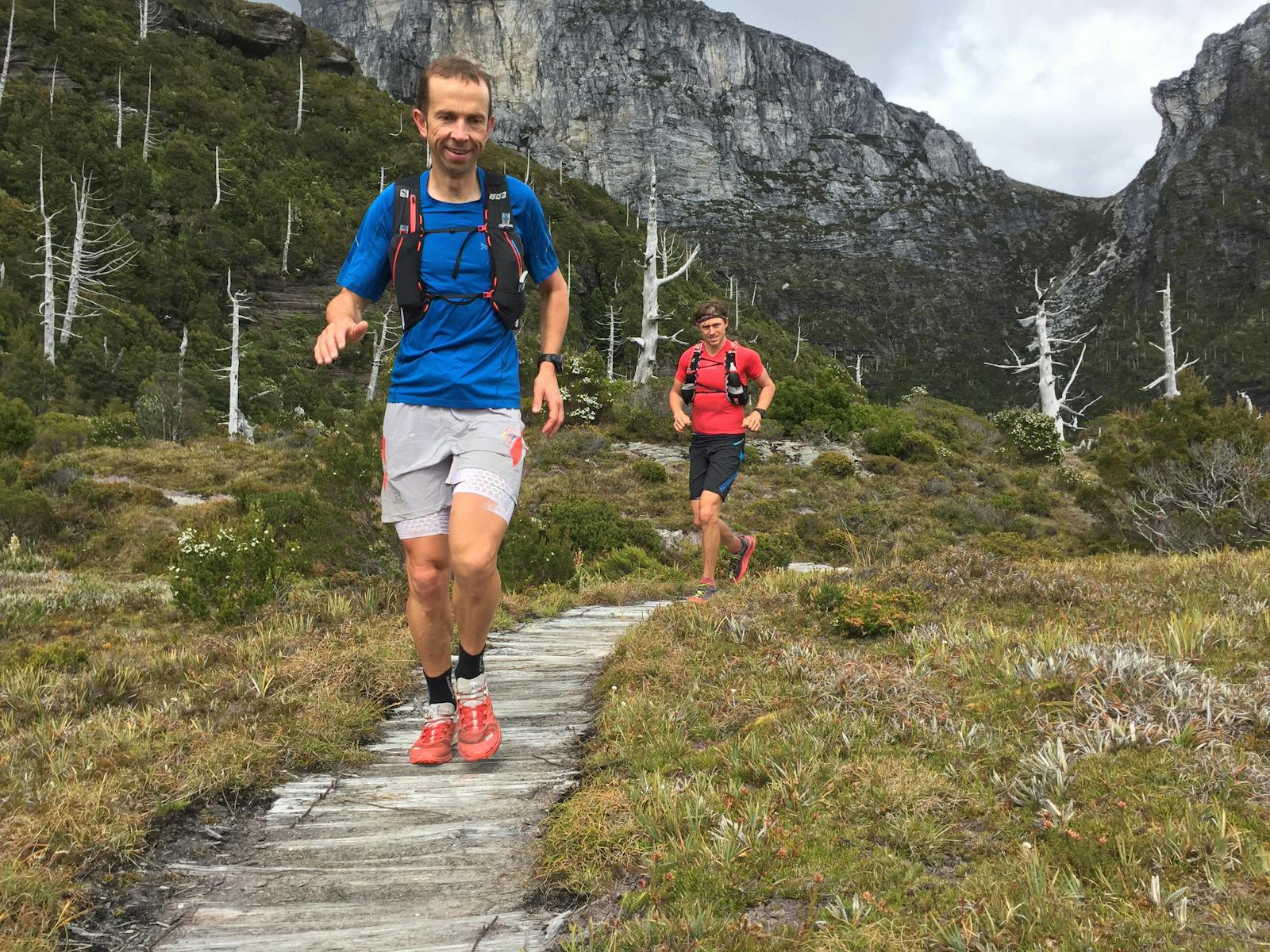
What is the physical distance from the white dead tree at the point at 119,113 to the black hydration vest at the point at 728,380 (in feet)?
149

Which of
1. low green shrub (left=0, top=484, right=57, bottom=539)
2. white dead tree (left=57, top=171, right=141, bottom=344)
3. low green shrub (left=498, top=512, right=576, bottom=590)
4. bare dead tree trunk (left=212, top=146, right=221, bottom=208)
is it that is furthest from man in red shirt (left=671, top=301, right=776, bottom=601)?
bare dead tree trunk (left=212, top=146, right=221, bottom=208)

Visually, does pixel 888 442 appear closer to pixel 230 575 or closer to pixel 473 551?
pixel 230 575

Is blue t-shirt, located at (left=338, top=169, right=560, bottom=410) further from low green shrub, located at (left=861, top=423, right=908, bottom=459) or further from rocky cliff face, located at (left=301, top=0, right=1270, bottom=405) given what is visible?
rocky cliff face, located at (left=301, top=0, right=1270, bottom=405)

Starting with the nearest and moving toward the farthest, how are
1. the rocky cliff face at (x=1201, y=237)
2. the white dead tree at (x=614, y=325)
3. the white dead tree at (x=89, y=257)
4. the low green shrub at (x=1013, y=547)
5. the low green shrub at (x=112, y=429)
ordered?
1. the low green shrub at (x=1013, y=547)
2. the low green shrub at (x=112, y=429)
3. the white dead tree at (x=89, y=257)
4. the white dead tree at (x=614, y=325)
5. the rocky cliff face at (x=1201, y=237)

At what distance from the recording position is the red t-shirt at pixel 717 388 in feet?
21.0

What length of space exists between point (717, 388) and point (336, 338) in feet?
13.5

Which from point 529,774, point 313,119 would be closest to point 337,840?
point 529,774

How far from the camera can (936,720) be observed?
8.29ft

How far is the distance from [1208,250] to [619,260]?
8448 centimetres

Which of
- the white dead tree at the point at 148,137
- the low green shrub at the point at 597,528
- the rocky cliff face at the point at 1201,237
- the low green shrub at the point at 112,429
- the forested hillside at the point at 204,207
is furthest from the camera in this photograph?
the rocky cliff face at the point at 1201,237

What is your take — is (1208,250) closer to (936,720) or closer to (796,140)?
(796,140)

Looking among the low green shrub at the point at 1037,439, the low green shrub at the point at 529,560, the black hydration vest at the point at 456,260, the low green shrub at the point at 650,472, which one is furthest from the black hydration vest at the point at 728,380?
the low green shrub at the point at 1037,439

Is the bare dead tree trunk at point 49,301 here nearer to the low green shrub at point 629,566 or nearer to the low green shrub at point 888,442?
the low green shrub at point 629,566

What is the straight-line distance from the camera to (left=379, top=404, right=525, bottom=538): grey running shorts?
2811 mm
